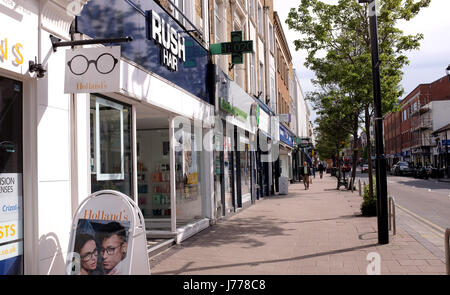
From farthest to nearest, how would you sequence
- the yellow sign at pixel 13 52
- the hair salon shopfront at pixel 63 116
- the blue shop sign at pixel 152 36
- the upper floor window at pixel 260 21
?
the upper floor window at pixel 260 21, the blue shop sign at pixel 152 36, the hair salon shopfront at pixel 63 116, the yellow sign at pixel 13 52

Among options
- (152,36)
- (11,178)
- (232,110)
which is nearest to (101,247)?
(11,178)

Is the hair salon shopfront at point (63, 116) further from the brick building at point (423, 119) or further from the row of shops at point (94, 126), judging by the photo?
the brick building at point (423, 119)

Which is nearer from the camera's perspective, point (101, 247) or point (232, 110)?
point (101, 247)

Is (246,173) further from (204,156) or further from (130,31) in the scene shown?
(130,31)

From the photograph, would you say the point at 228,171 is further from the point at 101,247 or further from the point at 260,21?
the point at 260,21

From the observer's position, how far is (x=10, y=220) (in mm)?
4348

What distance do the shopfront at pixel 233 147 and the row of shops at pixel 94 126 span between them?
0.50 meters

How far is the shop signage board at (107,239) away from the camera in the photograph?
432 centimetres

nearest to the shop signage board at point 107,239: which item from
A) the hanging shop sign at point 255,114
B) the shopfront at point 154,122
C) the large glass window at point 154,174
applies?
the shopfront at point 154,122

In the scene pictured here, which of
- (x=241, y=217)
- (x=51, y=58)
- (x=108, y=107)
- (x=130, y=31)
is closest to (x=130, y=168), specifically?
(x=108, y=107)

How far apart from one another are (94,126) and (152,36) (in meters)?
2.45

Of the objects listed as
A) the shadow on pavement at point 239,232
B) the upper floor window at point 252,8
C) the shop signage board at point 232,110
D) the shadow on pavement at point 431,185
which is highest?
the upper floor window at point 252,8

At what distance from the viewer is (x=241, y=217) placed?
1291cm

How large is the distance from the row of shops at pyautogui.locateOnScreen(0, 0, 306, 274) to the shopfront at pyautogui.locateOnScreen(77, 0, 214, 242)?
0.9 inches
